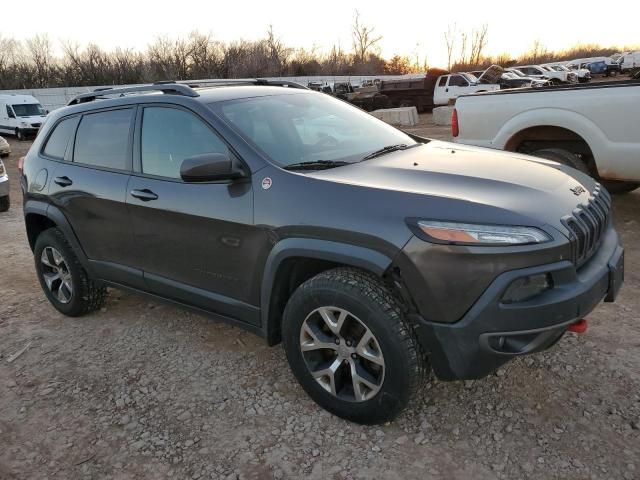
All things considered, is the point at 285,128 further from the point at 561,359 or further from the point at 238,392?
the point at 561,359

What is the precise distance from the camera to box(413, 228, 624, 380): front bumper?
7.25 ft

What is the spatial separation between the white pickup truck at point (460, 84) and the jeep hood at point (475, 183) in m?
22.3

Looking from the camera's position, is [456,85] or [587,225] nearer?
[587,225]

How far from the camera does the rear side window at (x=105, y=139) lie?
3.58 metres

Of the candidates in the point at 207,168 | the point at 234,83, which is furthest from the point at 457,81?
the point at 207,168

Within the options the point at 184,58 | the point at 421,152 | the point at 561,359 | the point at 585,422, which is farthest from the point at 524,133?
the point at 184,58

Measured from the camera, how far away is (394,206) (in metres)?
2.39

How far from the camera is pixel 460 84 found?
24.6 m

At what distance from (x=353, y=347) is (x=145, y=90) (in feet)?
7.71

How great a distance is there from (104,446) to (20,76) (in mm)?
45725

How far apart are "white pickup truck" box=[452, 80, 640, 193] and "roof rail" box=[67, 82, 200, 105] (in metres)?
3.82

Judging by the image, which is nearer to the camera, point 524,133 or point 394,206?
point 394,206

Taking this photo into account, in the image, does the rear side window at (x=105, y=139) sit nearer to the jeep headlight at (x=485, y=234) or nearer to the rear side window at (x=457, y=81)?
the jeep headlight at (x=485, y=234)

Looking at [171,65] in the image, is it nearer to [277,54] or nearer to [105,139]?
[277,54]
